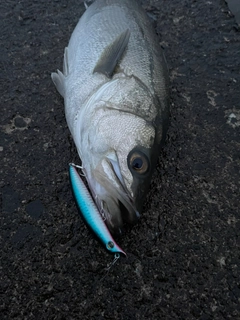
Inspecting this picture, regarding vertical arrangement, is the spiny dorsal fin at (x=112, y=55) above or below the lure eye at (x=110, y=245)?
above

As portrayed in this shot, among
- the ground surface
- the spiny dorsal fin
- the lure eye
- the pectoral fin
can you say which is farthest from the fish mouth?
the pectoral fin

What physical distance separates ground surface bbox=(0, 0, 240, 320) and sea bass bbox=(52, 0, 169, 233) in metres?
0.28

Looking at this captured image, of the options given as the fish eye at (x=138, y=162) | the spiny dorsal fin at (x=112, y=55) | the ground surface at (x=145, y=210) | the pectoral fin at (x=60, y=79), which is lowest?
the ground surface at (x=145, y=210)

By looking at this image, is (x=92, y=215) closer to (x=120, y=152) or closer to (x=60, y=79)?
(x=120, y=152)

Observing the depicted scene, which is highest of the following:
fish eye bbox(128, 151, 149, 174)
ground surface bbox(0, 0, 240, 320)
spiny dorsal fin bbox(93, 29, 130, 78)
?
spiny dorsal fin bbox(93, 29, 130, 78)

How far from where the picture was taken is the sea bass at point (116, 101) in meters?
2.61

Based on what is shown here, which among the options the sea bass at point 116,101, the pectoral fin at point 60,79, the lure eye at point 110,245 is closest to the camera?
the lure eye at point 110,245

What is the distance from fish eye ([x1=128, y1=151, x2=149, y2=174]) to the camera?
105 inches

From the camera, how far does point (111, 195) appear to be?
2.53 m

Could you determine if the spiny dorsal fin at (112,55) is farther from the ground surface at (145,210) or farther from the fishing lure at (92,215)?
the fishing lure at (92,215)

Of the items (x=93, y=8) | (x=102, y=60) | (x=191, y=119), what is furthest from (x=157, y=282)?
(x=93, y=8)

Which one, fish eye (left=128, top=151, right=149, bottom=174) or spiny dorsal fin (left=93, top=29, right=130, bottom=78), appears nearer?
fish eye (left=128, top=151, right=149, bottom=174)

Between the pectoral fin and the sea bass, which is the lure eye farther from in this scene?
the pectoral fin

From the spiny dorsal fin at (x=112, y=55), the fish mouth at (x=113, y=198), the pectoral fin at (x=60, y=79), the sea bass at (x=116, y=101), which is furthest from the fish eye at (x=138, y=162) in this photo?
the pectoral fin at (x=60, y=79)
